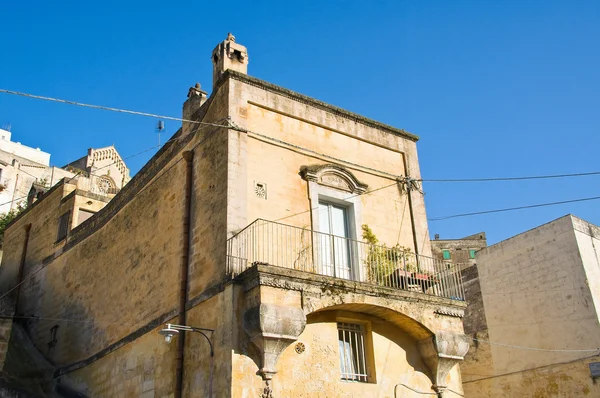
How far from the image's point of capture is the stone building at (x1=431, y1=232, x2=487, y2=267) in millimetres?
42500

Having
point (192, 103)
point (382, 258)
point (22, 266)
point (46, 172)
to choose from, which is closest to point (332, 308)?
point (382, 258)

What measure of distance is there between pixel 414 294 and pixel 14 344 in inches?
497

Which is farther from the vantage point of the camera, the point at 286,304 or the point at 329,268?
the point at 329,268

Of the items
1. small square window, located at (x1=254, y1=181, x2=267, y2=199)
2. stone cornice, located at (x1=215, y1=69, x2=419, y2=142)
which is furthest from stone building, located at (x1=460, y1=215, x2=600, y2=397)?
small square window, located at (x1=254, y1=181, x2=267, y2=199)

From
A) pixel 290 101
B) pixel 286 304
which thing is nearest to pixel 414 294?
pixel 286 304

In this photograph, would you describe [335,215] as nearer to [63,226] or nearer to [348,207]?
[348,207]

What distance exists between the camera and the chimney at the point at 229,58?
1400 cm

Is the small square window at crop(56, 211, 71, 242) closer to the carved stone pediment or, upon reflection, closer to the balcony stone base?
the carved stone pediment

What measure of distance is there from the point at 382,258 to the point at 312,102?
4108 millimetres

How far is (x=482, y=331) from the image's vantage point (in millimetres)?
19656

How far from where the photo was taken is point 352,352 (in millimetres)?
12398

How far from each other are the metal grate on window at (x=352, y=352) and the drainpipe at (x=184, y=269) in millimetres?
3140

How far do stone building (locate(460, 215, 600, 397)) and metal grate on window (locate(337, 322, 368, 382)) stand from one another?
7.50 meters

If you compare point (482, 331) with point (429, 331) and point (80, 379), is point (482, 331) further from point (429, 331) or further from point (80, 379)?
point (80, 379)
